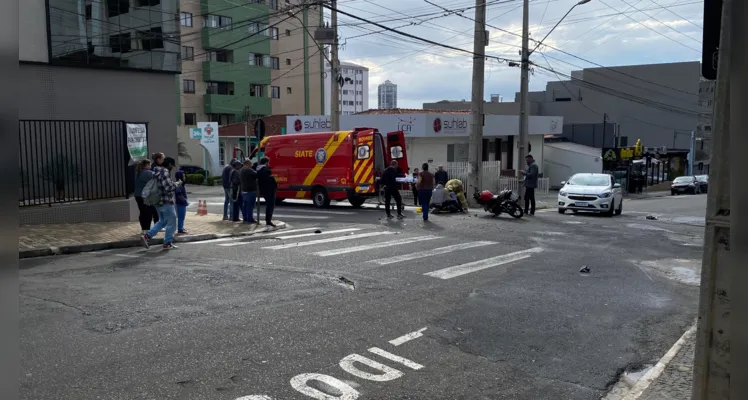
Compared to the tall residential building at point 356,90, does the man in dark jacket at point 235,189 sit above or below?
below

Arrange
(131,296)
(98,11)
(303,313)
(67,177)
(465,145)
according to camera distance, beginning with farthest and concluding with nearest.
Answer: (465,145)
(98,11)
(67,177)
(131,296)
(303,313)

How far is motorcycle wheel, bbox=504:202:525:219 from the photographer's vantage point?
61.5 feet

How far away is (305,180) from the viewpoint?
74.1 feet

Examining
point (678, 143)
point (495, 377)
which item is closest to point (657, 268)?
point (495, 377)

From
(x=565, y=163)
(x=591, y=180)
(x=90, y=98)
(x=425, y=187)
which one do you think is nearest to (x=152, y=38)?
(x=90, y=98)

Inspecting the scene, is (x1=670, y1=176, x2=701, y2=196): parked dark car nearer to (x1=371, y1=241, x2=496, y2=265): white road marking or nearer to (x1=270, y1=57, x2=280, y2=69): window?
(x1=270, y1=57, x2=280, y2=69): window

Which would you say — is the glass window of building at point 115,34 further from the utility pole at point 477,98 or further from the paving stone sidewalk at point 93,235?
the utility pole at point 477,98

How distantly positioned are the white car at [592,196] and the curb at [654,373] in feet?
49.5

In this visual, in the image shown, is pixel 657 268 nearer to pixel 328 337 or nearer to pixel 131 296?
pixel 328 337

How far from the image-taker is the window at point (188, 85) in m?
52.4

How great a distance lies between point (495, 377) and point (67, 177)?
12.5 meters

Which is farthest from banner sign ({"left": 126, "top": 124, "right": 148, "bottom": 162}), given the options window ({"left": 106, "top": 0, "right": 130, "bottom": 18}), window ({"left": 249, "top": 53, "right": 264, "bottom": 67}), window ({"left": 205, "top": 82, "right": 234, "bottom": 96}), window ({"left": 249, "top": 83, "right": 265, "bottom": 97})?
window ({"left": 249, "top": 53, "right": 264, "bottom": 67})

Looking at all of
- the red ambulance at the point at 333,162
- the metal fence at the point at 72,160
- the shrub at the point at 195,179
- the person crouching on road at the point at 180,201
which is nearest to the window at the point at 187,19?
the shrub at the point at 195,179

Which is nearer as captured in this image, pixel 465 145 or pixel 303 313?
pixel 303 313
